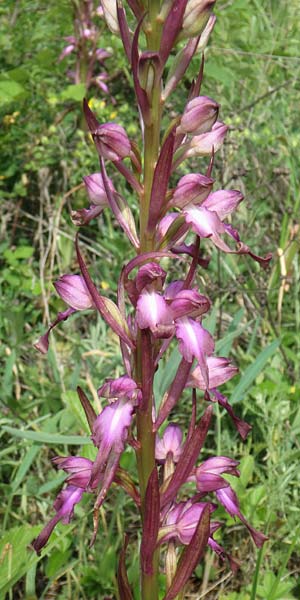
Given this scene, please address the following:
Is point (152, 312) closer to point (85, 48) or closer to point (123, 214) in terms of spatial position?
point (123, 214)

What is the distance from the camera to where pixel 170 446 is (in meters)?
1.53

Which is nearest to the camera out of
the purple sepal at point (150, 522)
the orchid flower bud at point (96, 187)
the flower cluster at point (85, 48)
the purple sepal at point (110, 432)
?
the purple sepal at point (110, 432)

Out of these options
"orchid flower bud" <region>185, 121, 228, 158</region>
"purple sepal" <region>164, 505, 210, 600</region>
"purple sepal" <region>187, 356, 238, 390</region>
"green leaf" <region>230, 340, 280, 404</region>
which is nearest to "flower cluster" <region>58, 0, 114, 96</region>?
"green leaf" <region>230, 340, 280, 404</region>

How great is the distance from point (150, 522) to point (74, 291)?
458 millimetres

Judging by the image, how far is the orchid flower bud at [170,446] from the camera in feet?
5.01

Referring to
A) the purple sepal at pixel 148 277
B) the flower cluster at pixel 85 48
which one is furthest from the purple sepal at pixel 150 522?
the flower cluster at pixel 85 48

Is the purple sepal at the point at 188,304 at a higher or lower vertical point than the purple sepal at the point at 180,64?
lower

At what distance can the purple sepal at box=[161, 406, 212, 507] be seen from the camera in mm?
1385

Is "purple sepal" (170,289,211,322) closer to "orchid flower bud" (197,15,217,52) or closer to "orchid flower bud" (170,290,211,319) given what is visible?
"orchid flower bud" (170,290,211,319)

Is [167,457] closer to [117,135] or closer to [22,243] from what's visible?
[117,135]

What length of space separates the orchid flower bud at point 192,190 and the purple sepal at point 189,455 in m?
0.41

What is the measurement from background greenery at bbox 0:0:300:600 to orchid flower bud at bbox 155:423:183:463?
1.06 feet

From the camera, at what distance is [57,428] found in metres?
2.23

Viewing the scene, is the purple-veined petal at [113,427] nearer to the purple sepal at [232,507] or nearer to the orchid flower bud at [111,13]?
the purple sepal at [232,507]
